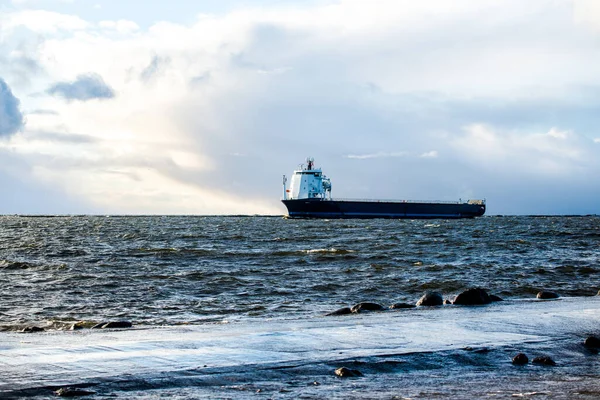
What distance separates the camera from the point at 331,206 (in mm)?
122625

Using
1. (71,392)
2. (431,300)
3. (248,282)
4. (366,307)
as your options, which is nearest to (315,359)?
(71,392)

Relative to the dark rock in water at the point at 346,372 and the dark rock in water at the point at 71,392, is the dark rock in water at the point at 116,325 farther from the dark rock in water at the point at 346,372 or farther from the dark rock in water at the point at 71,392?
the dark rock in water at the point at 346,372

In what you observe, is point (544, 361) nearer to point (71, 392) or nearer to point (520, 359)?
point (520, 359)

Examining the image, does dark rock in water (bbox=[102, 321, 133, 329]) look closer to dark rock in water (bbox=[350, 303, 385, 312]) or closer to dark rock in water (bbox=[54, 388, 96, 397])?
dark rock in water (bbox=[350, 303, 385, 312])

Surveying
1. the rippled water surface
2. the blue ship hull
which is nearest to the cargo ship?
the blue ship hull

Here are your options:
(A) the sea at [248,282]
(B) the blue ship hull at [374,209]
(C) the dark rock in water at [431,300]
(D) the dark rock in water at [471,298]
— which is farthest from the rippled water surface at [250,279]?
(B) the blue ship hull at [374,209]

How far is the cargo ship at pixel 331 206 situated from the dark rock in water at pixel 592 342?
360ft

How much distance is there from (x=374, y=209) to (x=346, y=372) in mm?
119768

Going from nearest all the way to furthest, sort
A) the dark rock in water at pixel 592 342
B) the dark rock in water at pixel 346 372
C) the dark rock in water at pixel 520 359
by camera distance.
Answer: the dark rock in water at pixel 346 372, the dark rock in water at pixel 520 359, the dark rock in water at pixel 592 342

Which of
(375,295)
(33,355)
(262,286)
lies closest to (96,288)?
(262,286)

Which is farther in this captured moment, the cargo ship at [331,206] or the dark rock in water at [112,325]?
the cargo ship at [331,206]

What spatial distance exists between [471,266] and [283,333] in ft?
67.9

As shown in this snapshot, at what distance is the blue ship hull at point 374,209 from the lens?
12275cm

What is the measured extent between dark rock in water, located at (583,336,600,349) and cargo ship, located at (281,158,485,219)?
10961 cm
